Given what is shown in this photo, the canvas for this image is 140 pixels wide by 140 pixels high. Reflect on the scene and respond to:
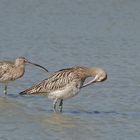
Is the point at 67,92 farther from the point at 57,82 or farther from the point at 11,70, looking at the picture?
the point at 11,70

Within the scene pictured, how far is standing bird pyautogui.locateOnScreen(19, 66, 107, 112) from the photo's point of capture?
1294 centimetres

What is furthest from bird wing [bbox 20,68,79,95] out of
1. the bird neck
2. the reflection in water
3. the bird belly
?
the reflection in water

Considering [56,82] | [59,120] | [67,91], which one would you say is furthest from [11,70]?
[59,120]

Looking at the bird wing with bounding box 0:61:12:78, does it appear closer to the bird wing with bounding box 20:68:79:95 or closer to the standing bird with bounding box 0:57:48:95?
the standing bird with bounding box 0:57:48:95

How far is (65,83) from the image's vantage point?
1312 centimetres

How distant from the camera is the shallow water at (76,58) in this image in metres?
11.8

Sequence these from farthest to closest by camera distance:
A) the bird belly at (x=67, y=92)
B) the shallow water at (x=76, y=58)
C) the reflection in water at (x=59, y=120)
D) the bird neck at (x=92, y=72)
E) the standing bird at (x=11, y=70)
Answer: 1. the standing bird at (x=11, y=70)
2. the bird neck at (x=92, y=72)
3. the bird belly at (x=67, y=92)
4. the reflection in water at (x=59, y=120)
5. the shallow water at (x=76, y=58)

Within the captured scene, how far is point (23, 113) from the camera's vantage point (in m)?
12.7

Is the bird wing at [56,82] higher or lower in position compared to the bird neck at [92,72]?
lower

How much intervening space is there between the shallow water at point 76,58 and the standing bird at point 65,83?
0.29 m

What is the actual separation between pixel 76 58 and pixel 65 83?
464 cm

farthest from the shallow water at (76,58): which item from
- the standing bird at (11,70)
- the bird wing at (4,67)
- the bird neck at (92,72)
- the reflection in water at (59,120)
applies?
the bird neck at (92,72)

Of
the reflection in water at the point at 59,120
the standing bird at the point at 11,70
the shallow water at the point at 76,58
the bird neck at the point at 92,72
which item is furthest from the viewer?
the standing bird at the point at 11,70

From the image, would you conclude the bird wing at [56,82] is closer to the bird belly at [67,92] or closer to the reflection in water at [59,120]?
the bird belly at [67,92]
